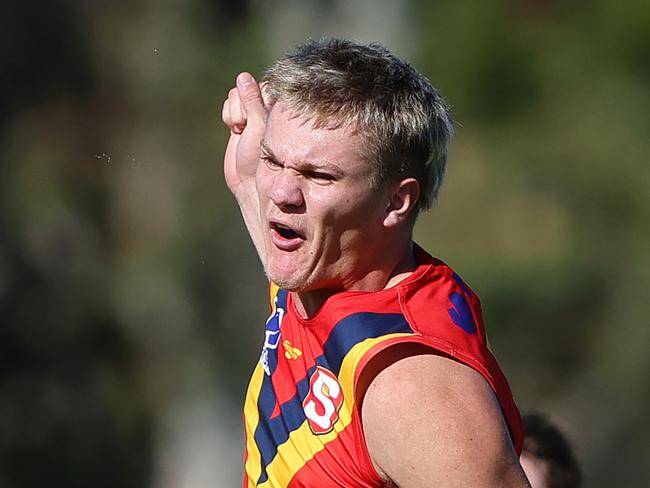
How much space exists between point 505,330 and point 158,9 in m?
4.24

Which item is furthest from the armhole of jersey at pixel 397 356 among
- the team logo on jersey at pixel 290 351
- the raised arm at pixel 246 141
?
the raised arm at pixel 246 141

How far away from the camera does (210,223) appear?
37.3 ft

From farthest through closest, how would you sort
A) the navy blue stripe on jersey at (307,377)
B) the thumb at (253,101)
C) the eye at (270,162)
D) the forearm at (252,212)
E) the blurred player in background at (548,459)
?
1. the blurred player in background at (548,459)
2. the forearm at (252,212)
3. the thumb at (253,101)
4. the eye at (270,162)
5. the navy blue stripe on jersey at (307,377)

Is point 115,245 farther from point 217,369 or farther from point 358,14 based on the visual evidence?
point 358,14

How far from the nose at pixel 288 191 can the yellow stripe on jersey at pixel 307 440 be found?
39cm

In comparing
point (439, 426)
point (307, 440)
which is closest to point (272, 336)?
point (307, 440)

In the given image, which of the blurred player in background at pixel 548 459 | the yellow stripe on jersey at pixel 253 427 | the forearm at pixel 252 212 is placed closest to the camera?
the yellow stripe on jersey at pixel 253 427

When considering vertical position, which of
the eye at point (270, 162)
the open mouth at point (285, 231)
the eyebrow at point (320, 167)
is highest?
the eyebrow at point (320, 167)

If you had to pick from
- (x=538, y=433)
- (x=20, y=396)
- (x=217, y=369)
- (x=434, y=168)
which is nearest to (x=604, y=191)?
(x=217, y=369)

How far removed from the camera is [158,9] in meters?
11.5

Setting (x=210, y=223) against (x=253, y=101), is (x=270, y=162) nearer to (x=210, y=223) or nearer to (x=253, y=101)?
(x=253, y=101)

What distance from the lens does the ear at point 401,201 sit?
128 inches

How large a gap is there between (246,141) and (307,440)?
1005 millimetres

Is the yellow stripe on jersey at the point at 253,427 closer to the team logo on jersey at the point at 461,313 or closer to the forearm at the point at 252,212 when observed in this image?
the forearm at the point at 252,212
